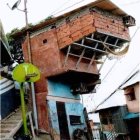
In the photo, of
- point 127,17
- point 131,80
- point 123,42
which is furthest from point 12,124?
point 131,80

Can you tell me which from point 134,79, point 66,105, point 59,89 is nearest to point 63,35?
point 59,89

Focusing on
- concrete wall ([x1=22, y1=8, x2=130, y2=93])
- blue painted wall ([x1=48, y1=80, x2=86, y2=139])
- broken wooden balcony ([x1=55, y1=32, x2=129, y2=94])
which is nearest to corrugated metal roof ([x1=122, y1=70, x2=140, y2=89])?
broken wooden balcony ([x1=55, y1=32, x2=129, y2=94])

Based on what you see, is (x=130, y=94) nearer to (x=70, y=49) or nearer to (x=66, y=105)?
(x=66, y=105)

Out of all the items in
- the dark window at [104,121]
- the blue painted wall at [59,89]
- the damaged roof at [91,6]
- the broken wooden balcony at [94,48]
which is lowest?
the dark window at [104,121]

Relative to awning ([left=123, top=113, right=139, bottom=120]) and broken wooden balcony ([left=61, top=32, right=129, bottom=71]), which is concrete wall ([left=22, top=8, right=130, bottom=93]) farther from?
awning ([left=123, top=113, right=139, bottom=120])

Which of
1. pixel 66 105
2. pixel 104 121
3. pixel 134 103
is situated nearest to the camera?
pixel 66 105

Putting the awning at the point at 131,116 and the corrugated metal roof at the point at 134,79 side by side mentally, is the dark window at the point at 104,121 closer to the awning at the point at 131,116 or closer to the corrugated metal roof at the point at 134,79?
the awning at the point at 131,116

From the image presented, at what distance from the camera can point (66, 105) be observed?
1786cm

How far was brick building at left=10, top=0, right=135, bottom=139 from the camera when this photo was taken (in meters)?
16.4

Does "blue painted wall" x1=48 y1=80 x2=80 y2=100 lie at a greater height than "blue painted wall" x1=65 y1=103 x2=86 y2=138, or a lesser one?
greater

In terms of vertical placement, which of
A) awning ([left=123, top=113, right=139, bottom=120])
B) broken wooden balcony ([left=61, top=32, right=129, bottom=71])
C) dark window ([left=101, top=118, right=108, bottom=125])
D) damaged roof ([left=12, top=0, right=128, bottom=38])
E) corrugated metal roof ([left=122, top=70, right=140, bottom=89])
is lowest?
dark window ([left=101, top=118, right=108, bottom=125])

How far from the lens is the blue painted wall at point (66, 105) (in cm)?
1653

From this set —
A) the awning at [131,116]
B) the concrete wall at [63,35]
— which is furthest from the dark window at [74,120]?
the awning at [131,116]

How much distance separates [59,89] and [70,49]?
8.66 feet
